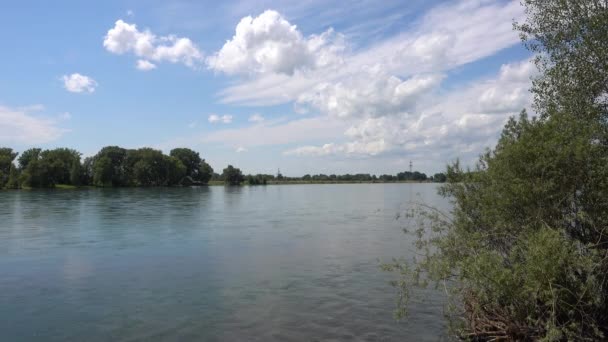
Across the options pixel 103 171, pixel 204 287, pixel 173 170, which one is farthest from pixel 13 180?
pixel 204 287

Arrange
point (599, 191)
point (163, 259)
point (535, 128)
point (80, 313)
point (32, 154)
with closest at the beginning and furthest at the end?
1. point (599, 191)
2. point (535, 128)
3. point (80, 313)
4. point (163, 259)
5. point (32, 154)

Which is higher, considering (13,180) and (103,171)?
(103,171)

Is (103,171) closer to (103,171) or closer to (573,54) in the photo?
(103,171)

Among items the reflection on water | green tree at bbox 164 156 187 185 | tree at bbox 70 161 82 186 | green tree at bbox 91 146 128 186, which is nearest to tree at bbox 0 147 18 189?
tree at bbox 70 161 82 186

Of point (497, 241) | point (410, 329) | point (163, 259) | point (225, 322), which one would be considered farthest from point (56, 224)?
point (497, 241)

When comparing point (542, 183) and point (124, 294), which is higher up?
point (542, 183)

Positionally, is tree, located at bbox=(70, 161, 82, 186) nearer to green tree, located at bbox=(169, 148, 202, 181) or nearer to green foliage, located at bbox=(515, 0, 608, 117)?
green tree, located at bbox=(169, 148, 202, 181)

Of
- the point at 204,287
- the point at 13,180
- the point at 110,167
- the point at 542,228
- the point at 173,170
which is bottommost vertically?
the point at 204,287

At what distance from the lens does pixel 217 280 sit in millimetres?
19391

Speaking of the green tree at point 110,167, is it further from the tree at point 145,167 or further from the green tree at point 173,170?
the green tree at point 173,170

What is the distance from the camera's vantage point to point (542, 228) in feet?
30.8

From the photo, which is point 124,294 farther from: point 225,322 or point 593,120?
point 593,120

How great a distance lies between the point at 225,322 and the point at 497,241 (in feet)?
27.5

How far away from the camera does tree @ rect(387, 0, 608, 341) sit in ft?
30.0
